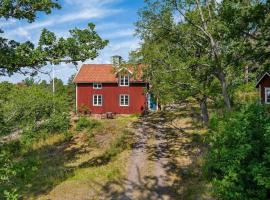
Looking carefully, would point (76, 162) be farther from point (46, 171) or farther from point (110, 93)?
point (110, 93)

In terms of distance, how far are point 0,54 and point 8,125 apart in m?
3.46

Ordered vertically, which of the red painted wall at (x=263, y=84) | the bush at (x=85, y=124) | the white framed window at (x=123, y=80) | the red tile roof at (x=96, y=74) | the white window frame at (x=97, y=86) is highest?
the red tile roof at (x=96, y=74)

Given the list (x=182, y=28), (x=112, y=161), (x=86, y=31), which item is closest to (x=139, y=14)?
(x=182, y=28)

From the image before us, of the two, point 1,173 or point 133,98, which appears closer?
point 1,173

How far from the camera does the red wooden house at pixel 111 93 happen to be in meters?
57.4

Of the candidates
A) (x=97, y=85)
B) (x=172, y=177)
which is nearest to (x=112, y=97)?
(x=97, y=85)

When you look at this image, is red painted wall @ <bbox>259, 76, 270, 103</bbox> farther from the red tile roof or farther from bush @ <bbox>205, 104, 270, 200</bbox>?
bush @ <bbox>205, 104, 270, 200</bbox>

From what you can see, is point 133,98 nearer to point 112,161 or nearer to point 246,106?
point 112,161

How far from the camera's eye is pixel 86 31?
50.0 feet

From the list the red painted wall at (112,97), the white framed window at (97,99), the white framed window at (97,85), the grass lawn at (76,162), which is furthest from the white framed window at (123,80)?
the grass lawn at (76,162)

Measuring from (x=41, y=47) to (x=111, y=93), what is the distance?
43.2 metres

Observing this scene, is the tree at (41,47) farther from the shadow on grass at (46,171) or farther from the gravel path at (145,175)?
the gravel path at (145,175)

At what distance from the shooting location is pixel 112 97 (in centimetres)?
5816

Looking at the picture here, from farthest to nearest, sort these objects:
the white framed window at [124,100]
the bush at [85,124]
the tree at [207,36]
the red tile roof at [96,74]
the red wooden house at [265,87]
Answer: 1. the red tile roof at [96,74]
2. the white framed window at [124,100]
3. the bush at [85,124]
4. the red wooden house at [265,87]
5. the tree at [207,36]
